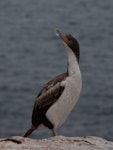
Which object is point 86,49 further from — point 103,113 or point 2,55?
point 103,113

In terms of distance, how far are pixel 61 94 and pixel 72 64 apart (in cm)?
49

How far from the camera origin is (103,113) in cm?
2841

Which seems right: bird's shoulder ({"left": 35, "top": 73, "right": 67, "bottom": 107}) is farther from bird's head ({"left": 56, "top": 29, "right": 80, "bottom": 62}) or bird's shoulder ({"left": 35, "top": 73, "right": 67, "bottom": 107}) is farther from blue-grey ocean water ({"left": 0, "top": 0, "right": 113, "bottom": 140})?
blue-grey ocean water ({"left": 0, "top": 0, "right": 113, "bottom": 140})

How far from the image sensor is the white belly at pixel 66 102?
1203 cm

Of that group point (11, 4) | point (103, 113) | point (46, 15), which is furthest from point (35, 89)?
point (11, 4)

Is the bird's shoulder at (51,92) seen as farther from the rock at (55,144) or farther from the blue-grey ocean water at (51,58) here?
the blue-grey ocean water at (51,58)

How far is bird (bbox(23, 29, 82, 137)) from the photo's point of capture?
1208 cm

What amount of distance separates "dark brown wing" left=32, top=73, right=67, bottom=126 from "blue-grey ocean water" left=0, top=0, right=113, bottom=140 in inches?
490

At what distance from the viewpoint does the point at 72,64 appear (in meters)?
12.1

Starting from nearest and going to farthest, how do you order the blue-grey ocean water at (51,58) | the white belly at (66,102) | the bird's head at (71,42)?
the white belly at (66,102)
the bird's head at (71,42)
the blue-grey ocean water at (51,58)

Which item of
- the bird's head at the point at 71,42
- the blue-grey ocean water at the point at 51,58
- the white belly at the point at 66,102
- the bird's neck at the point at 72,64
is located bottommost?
the blue-grey ocean water at the point at 51,58

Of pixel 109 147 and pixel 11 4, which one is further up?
pixel 109 147

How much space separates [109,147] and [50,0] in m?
39.8

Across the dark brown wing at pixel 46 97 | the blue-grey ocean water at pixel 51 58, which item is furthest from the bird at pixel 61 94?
the blue-grey ocean water at pixel 51 58
